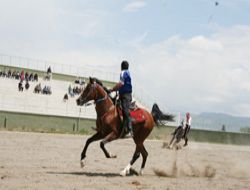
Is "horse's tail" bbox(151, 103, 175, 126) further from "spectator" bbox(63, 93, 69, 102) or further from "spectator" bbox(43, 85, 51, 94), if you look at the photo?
"spectator" bbox(43, 85, 51, 94)

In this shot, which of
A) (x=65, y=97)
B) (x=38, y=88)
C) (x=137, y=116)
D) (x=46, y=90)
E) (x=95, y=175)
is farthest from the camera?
(x=65, y=97)

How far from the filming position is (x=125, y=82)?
591 inches

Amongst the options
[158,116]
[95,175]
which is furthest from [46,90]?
[95,175]

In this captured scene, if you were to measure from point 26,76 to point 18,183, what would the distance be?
41.1 meters

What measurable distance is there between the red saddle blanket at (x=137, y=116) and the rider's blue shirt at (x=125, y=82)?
656 mm

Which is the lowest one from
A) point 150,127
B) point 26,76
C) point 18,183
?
point 18,183

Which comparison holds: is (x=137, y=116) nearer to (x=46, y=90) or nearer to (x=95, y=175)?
(x=95, y=175)

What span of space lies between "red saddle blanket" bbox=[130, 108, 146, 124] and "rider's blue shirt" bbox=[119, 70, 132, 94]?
66 cm

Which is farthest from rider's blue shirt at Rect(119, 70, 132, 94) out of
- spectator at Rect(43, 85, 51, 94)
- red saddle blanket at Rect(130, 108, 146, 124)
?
spectator at Rect(43, 85, 51, 94)

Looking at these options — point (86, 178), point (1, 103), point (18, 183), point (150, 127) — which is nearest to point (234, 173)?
point (150, 127)

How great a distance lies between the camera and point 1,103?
44406mm

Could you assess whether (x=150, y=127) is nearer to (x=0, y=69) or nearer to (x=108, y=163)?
(x=108, y=163)

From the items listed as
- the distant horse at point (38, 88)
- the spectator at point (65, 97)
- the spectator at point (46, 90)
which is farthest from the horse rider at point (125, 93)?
the spectator at point (46, 90)

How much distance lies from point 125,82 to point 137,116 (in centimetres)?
109
